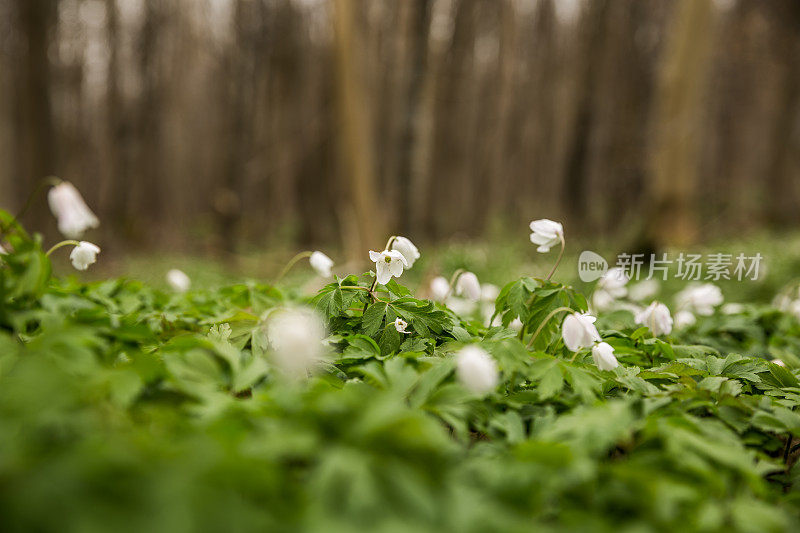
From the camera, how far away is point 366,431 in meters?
0.94

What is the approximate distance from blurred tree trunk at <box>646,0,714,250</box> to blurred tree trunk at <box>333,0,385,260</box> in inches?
173

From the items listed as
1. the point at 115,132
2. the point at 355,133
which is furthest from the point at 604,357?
the point at 115,132

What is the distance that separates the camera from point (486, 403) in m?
1.44

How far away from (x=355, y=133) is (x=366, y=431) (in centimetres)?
883

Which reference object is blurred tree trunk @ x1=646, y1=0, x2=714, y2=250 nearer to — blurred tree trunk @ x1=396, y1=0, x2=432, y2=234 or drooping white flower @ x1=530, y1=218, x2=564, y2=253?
blurred tree trunk @ x1=396, y1=0, x2=432, y2=234

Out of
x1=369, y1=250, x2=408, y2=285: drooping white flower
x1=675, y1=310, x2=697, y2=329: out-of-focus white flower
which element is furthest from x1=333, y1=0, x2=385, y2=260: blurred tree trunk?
x1=369, y1=250, x2=408, y2=285: drooping white flower

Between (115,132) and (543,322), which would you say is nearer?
(543,322)

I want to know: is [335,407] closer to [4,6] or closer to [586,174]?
[586,174]

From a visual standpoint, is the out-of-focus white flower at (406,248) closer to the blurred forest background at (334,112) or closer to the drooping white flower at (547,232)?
the drooping white flower at (547,232)

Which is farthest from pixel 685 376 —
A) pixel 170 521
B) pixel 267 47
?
pixel 267 47

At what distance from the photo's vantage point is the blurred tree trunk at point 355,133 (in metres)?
8.90

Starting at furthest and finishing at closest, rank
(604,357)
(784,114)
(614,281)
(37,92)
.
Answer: (784,114) < (37,92) < (614,281) < (604,357)

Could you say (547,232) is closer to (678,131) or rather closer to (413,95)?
(678,131)

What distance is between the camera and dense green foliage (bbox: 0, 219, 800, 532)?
80 centimetres
